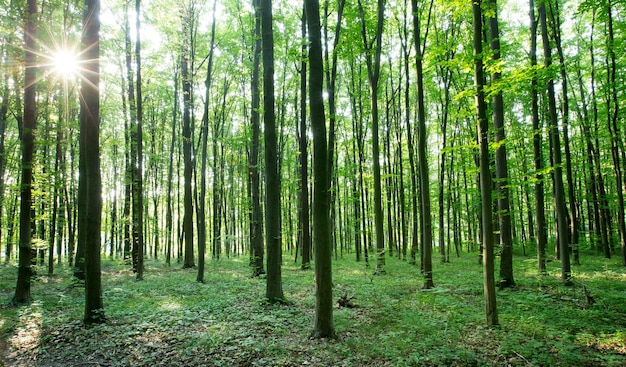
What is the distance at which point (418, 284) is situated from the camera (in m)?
10.7

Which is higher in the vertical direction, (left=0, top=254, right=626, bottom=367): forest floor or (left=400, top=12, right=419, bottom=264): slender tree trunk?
(left=400, top=12, right=419, bottom=264): slender tree trunk

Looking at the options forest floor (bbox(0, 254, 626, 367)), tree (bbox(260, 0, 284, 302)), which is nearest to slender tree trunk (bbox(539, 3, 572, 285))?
forest floor (bbox(0, 254, 626, 367))

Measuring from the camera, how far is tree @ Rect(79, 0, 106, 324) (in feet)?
23.7

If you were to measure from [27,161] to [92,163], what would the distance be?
3528 mm

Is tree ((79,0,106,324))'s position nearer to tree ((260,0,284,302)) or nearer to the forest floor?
the forest floor

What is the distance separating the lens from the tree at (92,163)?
722 cm

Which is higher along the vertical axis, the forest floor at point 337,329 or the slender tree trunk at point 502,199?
the slender tree trunk at point 502,199

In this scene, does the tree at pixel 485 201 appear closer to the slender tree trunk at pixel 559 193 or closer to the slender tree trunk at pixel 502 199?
the slender tree trunk at pixel 502 199

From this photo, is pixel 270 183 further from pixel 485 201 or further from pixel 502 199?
pixel 502 199

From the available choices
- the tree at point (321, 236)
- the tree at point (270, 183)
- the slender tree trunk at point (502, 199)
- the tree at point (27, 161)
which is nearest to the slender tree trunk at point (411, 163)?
the slender tree trunk at point (502, 199)

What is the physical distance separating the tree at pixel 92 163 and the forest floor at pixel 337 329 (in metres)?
0.82

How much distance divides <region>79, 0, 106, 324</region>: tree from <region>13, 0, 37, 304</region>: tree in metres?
2.98

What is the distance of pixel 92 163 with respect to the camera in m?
7.38

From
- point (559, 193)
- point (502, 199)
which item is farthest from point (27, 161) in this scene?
point (559, 193)
